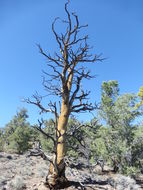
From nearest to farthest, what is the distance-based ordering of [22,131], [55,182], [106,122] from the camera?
[55,182]
[106,122]
[22,131]

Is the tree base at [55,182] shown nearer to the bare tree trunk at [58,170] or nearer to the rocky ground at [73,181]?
the bare tree trunk at [58,170]

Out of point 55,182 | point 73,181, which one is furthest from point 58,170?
point 73,181

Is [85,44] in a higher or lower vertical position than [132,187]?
higher

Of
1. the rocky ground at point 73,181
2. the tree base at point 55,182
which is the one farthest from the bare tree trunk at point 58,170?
the rocky ground at point 73,181

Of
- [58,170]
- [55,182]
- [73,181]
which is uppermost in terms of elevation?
[58,170]

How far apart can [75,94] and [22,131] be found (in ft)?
70.1

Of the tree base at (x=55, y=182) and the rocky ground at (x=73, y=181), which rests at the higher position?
the tree base at (x=55, y=182)

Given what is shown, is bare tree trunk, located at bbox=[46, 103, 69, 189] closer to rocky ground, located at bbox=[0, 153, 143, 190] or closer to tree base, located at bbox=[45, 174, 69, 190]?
tree base, located at bbox=[45, 174, 69, 190]

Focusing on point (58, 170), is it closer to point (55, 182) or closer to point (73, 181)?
point (55, 182)

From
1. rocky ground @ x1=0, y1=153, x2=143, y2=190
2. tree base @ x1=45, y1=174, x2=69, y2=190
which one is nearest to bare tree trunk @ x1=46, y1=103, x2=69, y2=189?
tree base @ x1=45, y1=174, x2=69, y2=190

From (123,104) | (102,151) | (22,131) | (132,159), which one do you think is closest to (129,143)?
(132,159)

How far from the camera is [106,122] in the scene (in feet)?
42.3

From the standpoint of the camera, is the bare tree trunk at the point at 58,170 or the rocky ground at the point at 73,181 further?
the rocky ground at the point at 73,181

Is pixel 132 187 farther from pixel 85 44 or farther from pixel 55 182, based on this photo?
pixel 85 44
